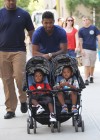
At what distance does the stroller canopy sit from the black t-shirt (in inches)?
38.0

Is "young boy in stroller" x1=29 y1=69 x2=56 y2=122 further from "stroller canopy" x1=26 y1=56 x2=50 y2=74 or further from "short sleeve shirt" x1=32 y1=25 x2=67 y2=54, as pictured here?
"short sleeve shirt" x1=32 y1=25 x2=67 y2=54

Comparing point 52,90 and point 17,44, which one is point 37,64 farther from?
point 17,44

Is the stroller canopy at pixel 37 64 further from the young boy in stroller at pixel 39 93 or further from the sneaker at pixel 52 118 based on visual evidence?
the sneaker at pixel 52 118

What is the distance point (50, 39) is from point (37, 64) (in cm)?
55

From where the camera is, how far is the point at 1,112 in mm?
9742

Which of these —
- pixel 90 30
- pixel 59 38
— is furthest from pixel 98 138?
pixel 90 30

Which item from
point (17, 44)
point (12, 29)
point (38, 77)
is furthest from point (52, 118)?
point (12, 29)

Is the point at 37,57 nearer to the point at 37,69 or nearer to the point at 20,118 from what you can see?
the point at 37,69

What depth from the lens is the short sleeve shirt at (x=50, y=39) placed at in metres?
8.30

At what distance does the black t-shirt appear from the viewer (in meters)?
8.81

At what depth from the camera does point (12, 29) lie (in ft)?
29.0

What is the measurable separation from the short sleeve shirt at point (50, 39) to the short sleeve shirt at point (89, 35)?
6.08 metres

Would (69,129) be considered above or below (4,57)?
below

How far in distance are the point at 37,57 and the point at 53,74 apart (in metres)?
0.36
